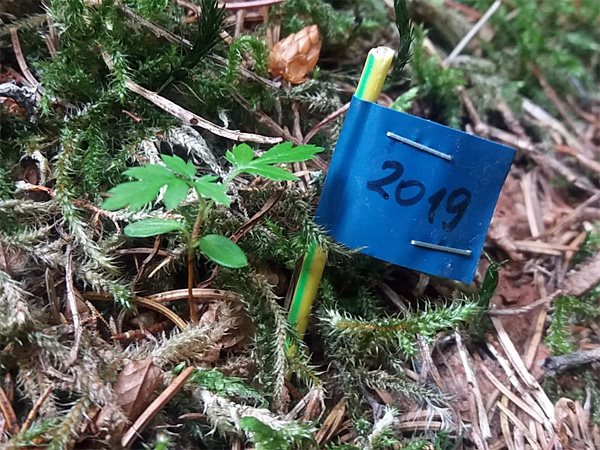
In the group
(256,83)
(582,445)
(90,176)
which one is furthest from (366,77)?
(582,445)

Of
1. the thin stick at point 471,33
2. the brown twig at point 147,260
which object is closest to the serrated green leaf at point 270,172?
the brown twig at point 147,260

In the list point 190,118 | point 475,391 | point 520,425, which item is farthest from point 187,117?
point 520,425

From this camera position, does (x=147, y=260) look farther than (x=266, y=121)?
No

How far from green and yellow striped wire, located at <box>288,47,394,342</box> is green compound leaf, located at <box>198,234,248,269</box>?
0.63ft

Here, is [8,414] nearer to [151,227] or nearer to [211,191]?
[151,227]

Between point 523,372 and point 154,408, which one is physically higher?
point 523,372

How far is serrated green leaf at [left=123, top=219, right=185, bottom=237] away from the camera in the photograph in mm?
776

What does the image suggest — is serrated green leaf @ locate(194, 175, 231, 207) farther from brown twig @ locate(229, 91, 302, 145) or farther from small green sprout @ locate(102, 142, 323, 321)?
brown twig @ locate(229, 91, 302, 145)

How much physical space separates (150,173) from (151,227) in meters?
0.10

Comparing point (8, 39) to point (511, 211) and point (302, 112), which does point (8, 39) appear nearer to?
point (302, 112)

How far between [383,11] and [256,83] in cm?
61

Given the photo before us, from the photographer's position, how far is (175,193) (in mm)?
707

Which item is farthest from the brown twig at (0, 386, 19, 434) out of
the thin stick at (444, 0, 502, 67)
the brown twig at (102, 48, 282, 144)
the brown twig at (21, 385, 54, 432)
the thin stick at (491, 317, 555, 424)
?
the thin stick at (444, 0, 502, 67)

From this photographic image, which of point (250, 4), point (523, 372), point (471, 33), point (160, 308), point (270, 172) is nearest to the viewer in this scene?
point (270, 172)
